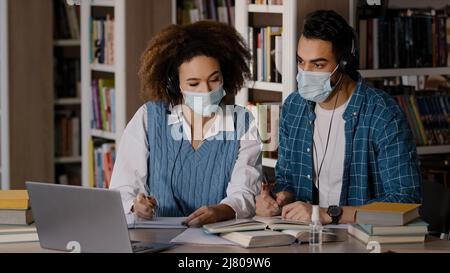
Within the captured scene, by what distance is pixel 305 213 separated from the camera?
311cm

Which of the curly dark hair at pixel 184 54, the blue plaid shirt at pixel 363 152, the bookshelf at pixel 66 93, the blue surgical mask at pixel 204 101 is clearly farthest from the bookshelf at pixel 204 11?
the blue surgical mask at pixel 204 101

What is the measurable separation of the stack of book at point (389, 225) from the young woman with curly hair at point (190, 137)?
21.2 inches

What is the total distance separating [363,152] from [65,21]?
133 inches

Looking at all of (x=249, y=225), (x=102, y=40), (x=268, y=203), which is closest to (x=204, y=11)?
(x=102, y=40)

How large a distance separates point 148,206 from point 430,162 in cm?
215

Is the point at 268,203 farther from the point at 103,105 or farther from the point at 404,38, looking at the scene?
the point at 103,105

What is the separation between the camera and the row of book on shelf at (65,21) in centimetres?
641

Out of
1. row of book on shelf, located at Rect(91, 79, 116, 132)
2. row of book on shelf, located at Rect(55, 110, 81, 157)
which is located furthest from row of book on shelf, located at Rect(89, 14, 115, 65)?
row of book on shelf, located at Rect(55, 110, 81, 157)

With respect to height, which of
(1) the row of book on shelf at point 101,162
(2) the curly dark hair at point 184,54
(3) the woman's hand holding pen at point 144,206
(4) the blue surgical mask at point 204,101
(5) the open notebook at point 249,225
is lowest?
(1) the row of book on shelf at point 101,162

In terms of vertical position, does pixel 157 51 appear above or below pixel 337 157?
above

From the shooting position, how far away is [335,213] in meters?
3.15

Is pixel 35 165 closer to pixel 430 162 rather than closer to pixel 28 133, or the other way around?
pixel 28 133

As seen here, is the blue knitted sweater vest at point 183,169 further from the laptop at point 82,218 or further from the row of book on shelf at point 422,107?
the row of book on shelf at point 422,107
